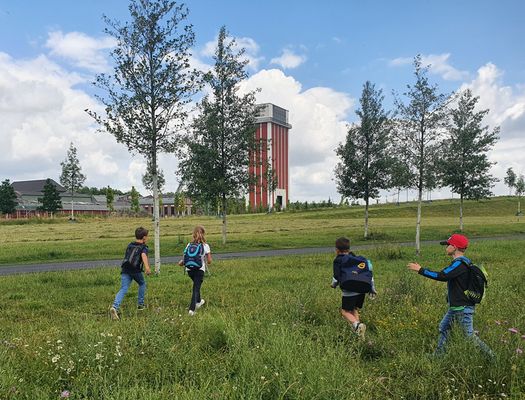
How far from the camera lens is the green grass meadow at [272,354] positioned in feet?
13.4

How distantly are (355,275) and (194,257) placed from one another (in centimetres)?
340

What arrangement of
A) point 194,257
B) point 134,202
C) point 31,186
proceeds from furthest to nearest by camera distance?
point 31,186
point 134,202
point 194,257

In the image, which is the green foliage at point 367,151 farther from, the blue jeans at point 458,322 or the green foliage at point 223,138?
the blue jeans at point 458,322

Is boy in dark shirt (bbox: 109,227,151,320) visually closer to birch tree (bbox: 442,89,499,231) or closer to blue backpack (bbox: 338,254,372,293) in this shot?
blue backpack (bbox: 338,254,372,293)

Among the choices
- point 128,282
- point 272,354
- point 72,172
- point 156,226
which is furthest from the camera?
point 72,172

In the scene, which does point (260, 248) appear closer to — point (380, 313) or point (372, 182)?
point (372, 182)

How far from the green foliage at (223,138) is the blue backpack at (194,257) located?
16.7m

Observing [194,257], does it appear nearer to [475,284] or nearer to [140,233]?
[140,233]

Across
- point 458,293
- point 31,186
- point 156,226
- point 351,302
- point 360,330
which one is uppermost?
point 31,186

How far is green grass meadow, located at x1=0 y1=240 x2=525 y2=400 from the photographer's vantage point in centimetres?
409

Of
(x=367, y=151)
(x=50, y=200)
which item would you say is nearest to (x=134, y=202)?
(x=50, y=200)

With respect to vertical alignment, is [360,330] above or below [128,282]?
below

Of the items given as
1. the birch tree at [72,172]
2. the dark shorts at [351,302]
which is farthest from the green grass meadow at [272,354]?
the birch tree at [72,172]

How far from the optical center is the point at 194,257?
8.68 meters
